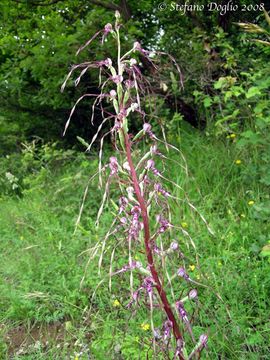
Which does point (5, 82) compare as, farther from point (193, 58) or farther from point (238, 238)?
point (238, 238)

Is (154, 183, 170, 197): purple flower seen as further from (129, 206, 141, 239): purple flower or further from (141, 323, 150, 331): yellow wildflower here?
(141, 323, 150, 331): yellow wildflower

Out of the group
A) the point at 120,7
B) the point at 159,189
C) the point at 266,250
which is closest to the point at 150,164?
the point at 159,189

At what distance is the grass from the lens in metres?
2.38

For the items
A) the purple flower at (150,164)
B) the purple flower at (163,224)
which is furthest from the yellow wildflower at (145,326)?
the purple flower at (150,164)

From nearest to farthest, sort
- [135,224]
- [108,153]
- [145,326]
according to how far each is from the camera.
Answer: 1. [135,224]
2. [145,326]
3. [108,153]

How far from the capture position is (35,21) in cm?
613

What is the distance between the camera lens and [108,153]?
562 cm

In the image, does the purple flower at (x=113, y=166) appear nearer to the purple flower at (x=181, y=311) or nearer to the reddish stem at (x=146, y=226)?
the reddish stem at (x=146, y=226)

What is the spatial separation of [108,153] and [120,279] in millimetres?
2890

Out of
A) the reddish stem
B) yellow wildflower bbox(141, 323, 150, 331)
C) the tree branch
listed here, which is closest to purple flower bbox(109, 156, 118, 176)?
the reddish stem

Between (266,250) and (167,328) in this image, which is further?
(266,250)

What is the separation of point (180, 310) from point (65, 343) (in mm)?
1420

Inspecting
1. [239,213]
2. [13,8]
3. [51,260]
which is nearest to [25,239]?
[51,260]

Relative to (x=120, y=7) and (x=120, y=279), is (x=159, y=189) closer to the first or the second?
(x=120, y=279)
